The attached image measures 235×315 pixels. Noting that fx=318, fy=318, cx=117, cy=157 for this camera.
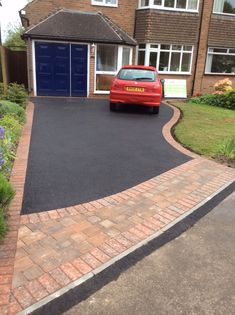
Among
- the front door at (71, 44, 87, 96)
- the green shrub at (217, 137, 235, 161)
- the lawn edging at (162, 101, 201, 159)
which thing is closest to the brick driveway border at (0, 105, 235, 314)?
the green shrub at (217, 137, 235, 161)

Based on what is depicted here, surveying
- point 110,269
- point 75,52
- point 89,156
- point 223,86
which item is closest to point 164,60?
point 223,86

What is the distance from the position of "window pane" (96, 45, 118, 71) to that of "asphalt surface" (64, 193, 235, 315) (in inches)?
520

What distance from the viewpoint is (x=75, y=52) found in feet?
49.3

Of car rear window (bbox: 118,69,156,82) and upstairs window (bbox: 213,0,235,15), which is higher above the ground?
upstairs window (bbox: 213,0,235,15)

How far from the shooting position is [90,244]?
3.33 meters

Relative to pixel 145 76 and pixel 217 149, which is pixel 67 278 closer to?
pixel 217 149

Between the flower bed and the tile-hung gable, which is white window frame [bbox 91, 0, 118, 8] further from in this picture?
the flower bed

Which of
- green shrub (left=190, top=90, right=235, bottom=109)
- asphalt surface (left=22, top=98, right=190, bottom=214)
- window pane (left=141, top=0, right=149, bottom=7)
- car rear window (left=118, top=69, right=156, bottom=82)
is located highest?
window pane (left=141, top=0, right=149, bottom=7)

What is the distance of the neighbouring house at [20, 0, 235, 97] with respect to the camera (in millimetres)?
14828

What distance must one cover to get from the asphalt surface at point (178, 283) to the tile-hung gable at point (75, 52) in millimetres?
12803

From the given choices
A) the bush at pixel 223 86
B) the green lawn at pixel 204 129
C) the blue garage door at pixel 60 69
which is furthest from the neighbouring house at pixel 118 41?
the green lawn at pixel 204 129

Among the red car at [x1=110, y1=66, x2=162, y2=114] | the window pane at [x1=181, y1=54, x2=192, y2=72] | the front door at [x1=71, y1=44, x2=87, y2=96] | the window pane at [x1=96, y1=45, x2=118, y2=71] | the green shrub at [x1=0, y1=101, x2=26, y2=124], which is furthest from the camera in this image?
the window pane at [x1=181, y1=54, x2=192, y2=72]

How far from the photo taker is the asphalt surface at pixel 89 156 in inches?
183

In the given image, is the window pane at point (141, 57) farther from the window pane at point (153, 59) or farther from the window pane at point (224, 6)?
the window pane at point (224, 6)
